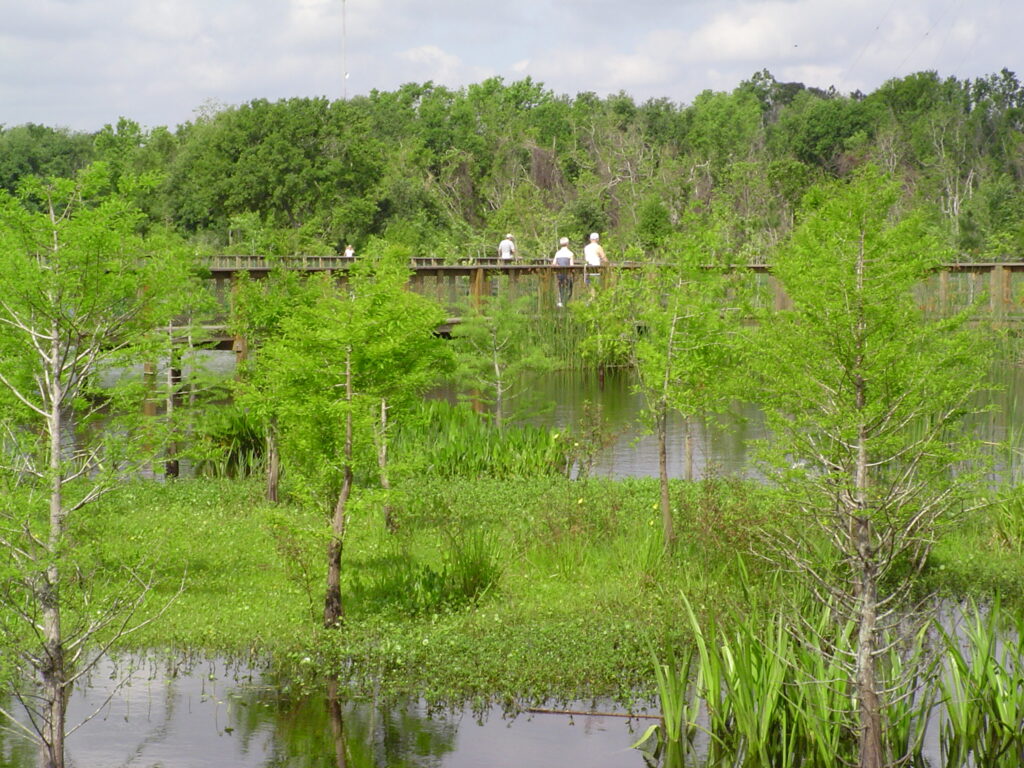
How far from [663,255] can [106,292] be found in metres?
6.76

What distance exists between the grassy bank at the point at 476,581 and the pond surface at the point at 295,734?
38 centimetres

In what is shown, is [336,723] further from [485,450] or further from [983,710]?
[485,450]

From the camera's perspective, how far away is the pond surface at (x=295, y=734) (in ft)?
26.4

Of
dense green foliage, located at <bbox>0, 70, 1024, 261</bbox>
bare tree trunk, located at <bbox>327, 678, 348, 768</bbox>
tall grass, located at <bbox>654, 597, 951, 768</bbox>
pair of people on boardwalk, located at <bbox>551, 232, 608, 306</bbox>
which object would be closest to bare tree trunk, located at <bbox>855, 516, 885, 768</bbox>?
tall grass, located at <bbox>654, 597, 951, 768</bbox>

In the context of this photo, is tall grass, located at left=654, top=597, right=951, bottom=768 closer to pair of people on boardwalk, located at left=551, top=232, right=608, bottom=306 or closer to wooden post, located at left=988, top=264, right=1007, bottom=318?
pair of people on boardwalk, located at left=551, top=232, right=608, bottom=306

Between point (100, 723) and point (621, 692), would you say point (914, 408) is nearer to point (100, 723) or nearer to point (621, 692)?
point (621, 692)

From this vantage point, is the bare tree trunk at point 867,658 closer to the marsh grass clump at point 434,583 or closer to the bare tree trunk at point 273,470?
the marsh grass clump at point 434,583

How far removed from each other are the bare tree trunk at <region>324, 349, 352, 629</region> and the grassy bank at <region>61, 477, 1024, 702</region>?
0.44 feet

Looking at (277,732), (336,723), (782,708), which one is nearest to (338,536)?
(336,723)

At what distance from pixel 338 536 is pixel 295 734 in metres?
1.58

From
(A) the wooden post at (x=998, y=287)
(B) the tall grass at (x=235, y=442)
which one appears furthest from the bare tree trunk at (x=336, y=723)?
(A) the wooden post at (x=998, y=287)

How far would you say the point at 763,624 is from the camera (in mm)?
9320

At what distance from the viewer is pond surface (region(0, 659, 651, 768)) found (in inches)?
317

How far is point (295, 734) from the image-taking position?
27.6 feet
